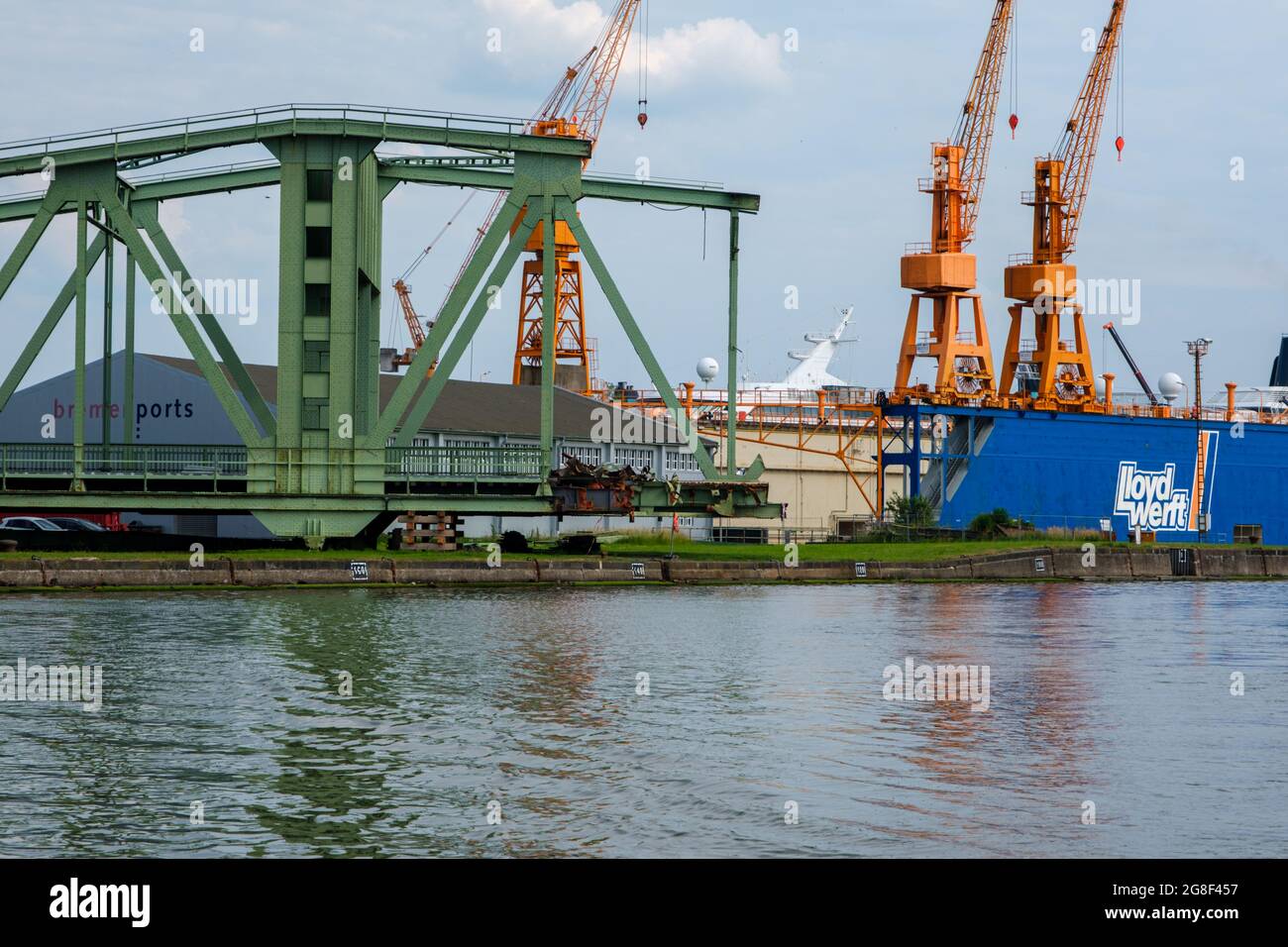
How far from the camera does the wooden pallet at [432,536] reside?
49.3 meters

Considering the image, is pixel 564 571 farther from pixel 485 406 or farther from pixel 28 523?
pixel 485 406

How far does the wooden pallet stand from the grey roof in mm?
11262

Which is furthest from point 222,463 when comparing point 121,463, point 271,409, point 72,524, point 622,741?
point 622,741

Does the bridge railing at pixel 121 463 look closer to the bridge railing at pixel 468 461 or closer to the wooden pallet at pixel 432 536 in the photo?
the bridge railing at pixel 468 461

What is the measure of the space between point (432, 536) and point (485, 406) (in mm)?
21090

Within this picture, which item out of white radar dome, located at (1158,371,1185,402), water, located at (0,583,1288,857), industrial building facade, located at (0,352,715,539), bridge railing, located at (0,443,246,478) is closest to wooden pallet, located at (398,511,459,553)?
industrial building facade, located at (0,352,715,539)

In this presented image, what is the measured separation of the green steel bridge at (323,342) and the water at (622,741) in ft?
40.0

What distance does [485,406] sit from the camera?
70.5m

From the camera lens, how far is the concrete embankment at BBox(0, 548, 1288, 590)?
128 feet

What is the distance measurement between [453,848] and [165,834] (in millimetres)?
2499

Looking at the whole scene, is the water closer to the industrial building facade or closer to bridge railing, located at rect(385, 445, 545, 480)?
bridge railing, located at rect(385, 445, 545, 480)
